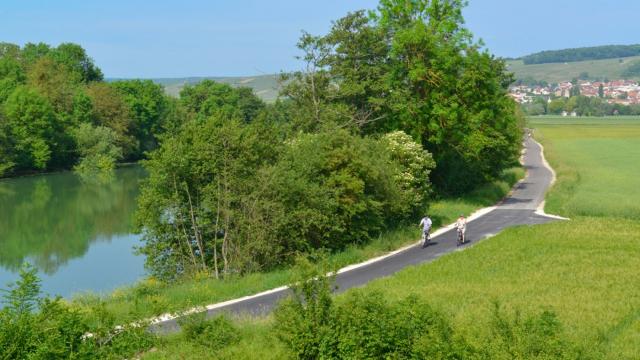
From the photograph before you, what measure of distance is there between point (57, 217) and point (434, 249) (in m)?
29.6

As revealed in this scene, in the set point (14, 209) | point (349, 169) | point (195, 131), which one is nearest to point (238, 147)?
point (195, 131)

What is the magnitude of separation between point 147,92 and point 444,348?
101 metres

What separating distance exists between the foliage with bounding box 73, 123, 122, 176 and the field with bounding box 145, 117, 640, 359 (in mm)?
56748

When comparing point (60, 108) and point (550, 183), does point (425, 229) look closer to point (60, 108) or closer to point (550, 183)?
point (550, 183)

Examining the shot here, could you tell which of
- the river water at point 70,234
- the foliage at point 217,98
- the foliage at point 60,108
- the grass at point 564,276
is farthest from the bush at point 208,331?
the foliage at point 217,98

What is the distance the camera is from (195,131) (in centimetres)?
2894

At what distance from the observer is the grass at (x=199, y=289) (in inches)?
739

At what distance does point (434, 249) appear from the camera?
3200 centimetres

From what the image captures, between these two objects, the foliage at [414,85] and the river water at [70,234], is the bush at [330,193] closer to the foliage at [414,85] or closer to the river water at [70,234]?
the river water at [70,234]

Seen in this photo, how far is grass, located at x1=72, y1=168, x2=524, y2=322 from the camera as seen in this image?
18766mm

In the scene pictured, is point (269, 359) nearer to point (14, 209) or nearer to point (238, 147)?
point (238, 147)

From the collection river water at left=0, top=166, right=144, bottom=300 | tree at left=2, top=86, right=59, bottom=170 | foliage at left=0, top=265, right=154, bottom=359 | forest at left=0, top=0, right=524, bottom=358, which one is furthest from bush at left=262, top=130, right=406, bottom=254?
tree at left=2, top=86, right=59, bottom=170

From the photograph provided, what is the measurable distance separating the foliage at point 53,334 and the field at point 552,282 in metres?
1.15

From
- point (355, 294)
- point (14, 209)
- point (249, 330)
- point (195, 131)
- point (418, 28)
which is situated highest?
point (418, 28)
